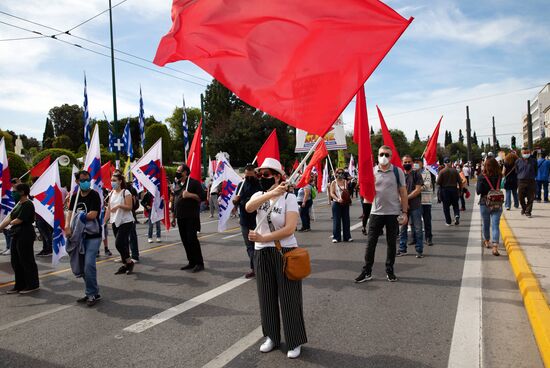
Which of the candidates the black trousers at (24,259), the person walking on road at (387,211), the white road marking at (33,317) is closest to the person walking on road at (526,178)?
the person walking on road at (387,211)

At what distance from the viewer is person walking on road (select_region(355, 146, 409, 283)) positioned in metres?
6.36

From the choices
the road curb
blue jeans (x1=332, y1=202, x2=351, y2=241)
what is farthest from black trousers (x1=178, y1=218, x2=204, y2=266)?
the road curb

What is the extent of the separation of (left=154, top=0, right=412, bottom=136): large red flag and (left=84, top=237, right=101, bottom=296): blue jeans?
3018 mm

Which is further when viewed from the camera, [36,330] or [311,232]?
[311,232]

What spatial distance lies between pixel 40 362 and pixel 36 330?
1062mm

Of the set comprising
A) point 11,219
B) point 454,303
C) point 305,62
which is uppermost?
point 305,62

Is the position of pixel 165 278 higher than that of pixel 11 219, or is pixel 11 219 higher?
pixel 11 219

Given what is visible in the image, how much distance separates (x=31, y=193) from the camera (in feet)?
22.9

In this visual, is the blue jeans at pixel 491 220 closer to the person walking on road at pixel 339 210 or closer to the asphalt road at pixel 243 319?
the asphalt road at pixel 243 319

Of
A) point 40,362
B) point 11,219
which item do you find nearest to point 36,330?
point 40,362

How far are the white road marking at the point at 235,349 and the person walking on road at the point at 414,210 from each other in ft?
15.1

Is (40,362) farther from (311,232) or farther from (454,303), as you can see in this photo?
(311,232)

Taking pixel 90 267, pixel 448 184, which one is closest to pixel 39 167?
pixel 90 267

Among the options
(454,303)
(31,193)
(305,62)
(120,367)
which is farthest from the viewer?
(31,193)
